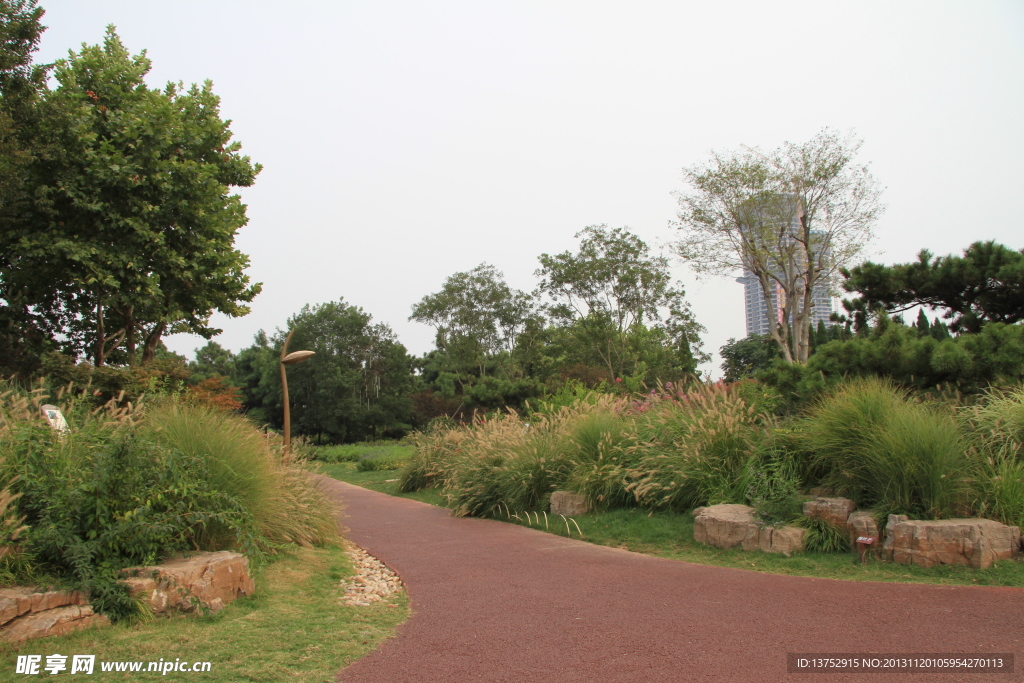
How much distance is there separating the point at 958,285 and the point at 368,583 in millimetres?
10005

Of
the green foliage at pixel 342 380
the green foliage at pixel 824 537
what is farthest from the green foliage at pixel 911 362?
the green foliage at pixel 342 380

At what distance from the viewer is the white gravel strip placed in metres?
5.40

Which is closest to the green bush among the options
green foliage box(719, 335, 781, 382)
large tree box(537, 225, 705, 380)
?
large tree box(537, 225, 705, 380)

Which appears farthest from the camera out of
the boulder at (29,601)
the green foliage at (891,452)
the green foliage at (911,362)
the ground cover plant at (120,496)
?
the green foliage at (911,362)

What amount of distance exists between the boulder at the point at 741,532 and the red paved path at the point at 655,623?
66 cm

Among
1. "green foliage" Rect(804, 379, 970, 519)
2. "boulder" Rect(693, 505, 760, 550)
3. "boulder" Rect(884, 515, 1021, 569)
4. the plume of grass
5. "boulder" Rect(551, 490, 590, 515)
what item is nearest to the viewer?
"boulder" Rect(884, 515, 1021, 569)

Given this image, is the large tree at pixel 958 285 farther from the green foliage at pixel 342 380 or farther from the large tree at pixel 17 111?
the green foliage at pixel 342 380

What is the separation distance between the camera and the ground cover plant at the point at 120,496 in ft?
13.8

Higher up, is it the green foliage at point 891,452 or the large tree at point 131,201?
the large tree at point 131,201

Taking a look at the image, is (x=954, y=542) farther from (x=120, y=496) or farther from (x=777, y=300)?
(x=777, y=300)

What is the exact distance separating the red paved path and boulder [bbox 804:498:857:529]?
1060mm

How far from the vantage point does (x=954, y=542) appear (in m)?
5.48

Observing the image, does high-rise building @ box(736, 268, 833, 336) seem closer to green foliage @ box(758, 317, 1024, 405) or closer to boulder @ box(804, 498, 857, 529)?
green foliage @ box(758, 317, 1024, 405)

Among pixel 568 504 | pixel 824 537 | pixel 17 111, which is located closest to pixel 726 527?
pixel 824 537
